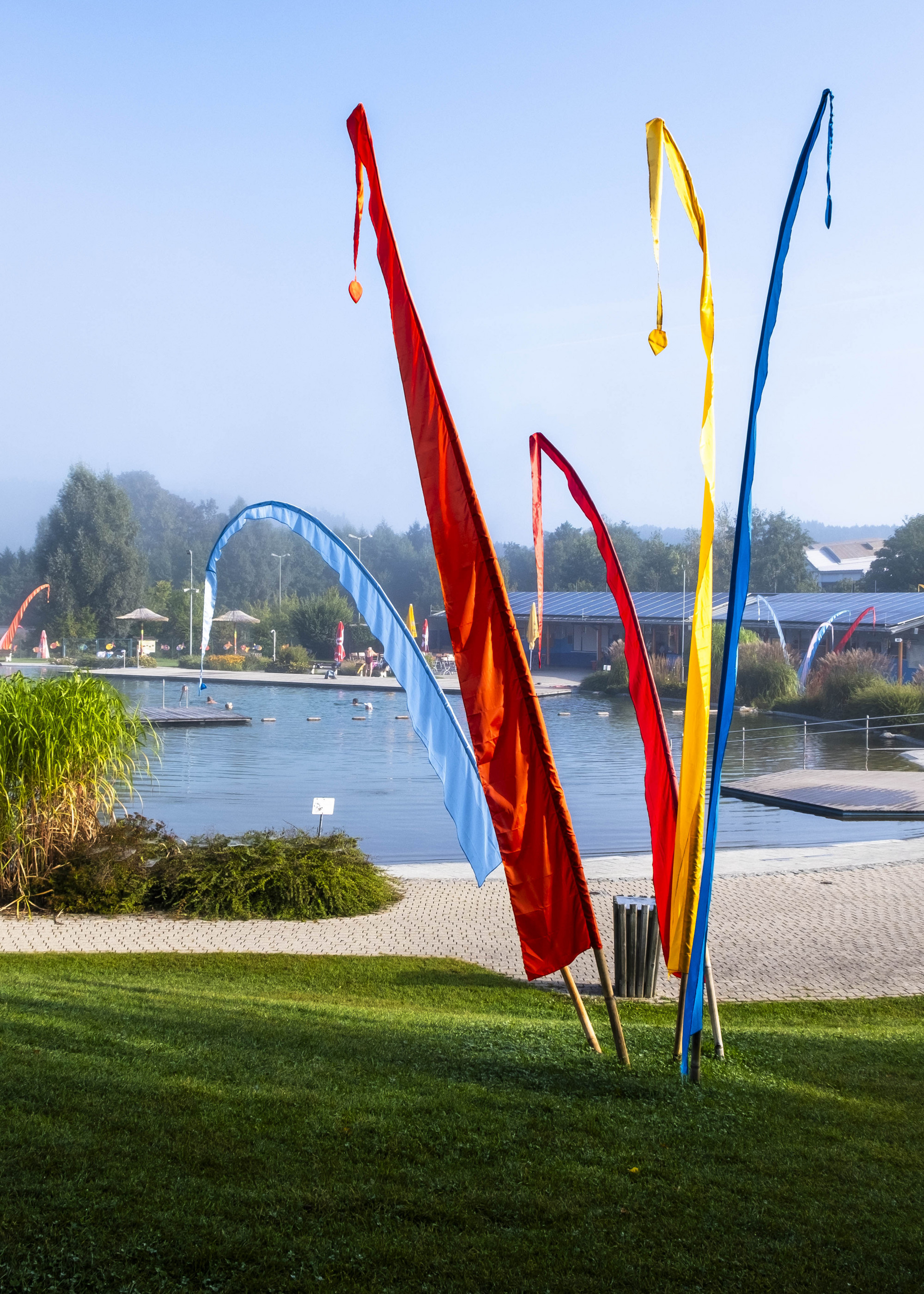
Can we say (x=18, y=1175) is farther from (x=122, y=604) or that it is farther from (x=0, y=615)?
(x=0, y=615)

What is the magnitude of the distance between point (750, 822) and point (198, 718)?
19.0 m

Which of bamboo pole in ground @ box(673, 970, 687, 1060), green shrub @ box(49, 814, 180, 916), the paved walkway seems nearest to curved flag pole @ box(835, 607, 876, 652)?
the paved walkway

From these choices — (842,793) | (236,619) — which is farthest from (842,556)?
(842,793)

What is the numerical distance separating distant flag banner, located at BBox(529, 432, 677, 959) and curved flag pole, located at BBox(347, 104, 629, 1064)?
68 centimetres

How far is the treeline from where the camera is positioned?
73.7 metres

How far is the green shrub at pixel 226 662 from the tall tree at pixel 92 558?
24412mm

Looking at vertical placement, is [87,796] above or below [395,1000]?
above

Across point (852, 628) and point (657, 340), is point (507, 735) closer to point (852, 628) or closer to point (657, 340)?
point (657, 340)

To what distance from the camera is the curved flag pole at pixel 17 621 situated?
54.2 m

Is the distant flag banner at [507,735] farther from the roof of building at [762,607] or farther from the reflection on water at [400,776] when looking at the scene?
the roof of building at [762,607]

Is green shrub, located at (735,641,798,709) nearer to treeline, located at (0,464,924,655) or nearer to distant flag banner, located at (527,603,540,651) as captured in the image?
treeline, located at (0,464,924,655)

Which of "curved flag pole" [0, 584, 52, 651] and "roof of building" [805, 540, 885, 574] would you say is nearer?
"curved flag pole" [0, 584, 52, 651]

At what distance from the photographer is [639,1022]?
6.39 metres

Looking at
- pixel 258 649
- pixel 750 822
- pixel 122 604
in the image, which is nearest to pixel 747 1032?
pixel 750 822
